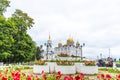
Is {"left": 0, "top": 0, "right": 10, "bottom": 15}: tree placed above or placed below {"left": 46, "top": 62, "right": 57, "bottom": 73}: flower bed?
above

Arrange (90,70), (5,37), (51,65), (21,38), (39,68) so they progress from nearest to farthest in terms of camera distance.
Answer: (90,70) < (39,68) < (51,65) < (5,37) < (21,38)

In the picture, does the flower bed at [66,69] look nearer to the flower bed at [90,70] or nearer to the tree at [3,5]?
the flower bed at [90,70]

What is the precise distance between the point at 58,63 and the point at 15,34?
825 inches

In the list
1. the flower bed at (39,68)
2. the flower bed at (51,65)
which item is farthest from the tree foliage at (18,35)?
the flower bed at (39,68)

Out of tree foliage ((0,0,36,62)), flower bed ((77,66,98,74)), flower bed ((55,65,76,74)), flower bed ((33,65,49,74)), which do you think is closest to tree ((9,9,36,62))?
tree foliage ((0,0,36,62))

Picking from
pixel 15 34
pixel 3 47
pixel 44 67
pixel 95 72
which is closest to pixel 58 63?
pixel 44 67

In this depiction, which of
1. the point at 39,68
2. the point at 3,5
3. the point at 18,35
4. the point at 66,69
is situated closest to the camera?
the point at 66,69

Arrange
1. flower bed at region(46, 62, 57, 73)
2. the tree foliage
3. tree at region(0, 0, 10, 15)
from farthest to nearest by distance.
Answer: the tree foliage
tree at region(0, 0, 10, 15)
flower bed at region(46, 62, 57, 73)

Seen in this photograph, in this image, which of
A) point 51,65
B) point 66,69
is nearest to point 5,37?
point 51,65

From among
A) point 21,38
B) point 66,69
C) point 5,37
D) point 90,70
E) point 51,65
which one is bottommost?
point 90,70

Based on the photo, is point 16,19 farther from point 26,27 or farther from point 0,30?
point 0,30

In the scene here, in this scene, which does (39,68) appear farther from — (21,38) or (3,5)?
(21,38)

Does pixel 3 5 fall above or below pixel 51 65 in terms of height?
above

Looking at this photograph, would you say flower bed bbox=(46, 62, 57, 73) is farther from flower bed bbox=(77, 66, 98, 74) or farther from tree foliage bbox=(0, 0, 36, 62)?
tree foliage bbox=(0, 0, 36, 62)
